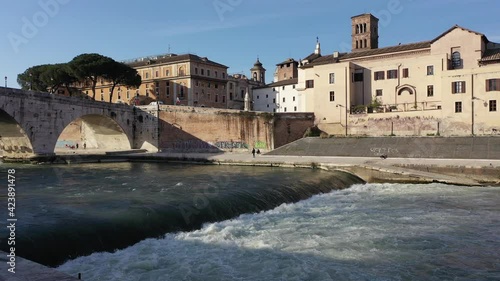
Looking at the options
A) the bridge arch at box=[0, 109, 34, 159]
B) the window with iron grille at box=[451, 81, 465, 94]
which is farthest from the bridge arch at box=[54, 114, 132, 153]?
the window with iron grille at box=[451, 81, 465, 94]

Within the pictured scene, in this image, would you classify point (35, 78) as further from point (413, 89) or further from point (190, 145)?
point (413, 89)

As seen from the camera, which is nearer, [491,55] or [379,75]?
[491,55]

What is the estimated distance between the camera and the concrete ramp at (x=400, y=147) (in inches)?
1286

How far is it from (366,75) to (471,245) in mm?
36683

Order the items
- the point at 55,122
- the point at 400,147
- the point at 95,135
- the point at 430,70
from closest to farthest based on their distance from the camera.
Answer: the point at 400,147 → the point at 55,122 → the point at 430,70 → the point at 95,135

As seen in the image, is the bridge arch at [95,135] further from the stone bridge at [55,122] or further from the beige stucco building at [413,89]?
the beige stucco building at [413,89]

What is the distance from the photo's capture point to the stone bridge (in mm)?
35125

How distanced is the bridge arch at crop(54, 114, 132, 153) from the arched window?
3789 centimetres

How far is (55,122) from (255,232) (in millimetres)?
31709

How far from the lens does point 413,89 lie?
4384cm

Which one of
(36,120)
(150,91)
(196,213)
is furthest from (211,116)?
(196,213)

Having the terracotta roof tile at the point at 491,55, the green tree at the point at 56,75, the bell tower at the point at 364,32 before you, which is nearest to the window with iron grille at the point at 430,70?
the terracotta roof tile at the point at 491,55

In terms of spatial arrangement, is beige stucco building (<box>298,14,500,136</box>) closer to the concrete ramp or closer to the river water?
the concrete ramp

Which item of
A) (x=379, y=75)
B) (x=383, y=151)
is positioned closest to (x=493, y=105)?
(x=383, y=151)
